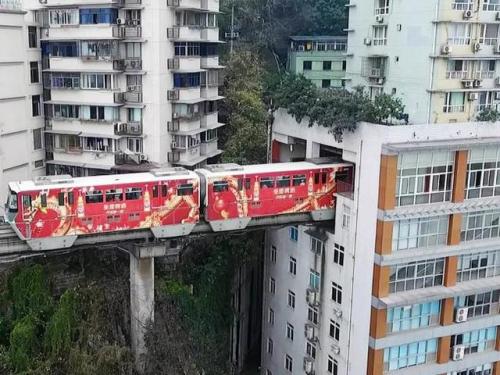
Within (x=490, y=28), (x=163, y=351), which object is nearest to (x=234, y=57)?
(x=490, y=28)

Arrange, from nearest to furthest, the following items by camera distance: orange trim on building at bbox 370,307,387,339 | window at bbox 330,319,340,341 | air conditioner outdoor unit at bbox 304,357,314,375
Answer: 1. orange trim on building at bbox 370,307,387,339
2. window at bbox 330,319,340,341
3. air conditioner outdoor unit at bbox 304,357,314,375

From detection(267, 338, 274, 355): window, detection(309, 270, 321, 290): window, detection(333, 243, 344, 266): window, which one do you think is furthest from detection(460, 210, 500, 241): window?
detection(267, 338, 274, 355): window

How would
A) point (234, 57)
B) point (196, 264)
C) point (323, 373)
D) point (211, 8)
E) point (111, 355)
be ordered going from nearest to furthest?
point (111, 355) < point (323, 373) < point (196, 264) < point (211, 8) < point (234, 57)

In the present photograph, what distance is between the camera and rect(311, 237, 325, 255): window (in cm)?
2342

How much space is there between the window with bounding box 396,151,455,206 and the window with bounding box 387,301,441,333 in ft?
12.7

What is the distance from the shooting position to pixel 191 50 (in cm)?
2925

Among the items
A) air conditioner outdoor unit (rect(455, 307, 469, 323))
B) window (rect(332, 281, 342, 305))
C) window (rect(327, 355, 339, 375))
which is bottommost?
window (rect(327, 355, 339, 375))

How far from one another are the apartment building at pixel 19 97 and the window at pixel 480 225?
18.7m

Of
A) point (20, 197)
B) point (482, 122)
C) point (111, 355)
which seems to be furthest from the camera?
point (482, 122)

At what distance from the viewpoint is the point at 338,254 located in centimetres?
2275

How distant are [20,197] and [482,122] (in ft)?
51.7

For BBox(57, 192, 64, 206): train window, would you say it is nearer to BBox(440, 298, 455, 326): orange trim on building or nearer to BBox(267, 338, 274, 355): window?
BBox(267, 338, 274, 355): window

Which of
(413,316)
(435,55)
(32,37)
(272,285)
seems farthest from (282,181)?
(32,37)

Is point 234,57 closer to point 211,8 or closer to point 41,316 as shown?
point 211,8
